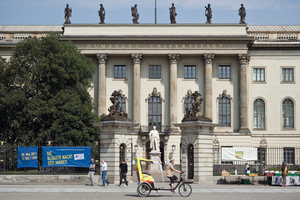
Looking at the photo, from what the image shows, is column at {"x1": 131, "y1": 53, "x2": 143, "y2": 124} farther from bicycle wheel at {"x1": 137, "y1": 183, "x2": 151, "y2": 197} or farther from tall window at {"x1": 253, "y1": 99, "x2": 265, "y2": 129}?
bicycle wheel at {"x1": 137, "y1": 183, "x2": 151, "y2": 197}

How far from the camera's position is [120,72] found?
205 feet

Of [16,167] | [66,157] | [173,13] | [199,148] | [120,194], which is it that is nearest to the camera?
[120,194]

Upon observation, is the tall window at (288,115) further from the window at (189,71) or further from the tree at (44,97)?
the tree at (44,97)

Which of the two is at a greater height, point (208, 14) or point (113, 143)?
point (208, 14)

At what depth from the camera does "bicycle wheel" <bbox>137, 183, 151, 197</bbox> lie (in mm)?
23500

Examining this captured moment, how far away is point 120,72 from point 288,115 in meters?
21.7

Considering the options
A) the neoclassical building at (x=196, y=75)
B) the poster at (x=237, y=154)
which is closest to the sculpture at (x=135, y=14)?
the neoclassical building at (x=196, y=75)

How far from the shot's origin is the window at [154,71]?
204 feet

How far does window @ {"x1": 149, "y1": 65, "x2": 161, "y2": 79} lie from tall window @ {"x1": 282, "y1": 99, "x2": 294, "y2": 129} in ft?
52.9

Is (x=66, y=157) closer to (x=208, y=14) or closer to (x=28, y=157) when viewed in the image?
(x=28, y=157)

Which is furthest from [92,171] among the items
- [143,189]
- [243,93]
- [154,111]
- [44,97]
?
[243,93]

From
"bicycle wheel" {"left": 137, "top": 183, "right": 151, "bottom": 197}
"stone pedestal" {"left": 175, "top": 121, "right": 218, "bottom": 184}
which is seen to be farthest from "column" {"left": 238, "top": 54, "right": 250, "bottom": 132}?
"bicycle wheel" {"left": 137, "top": 183, "right": 151, "bottom": 197}

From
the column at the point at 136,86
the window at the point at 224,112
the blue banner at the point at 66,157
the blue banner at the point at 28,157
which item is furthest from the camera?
the window at the point at 224,112

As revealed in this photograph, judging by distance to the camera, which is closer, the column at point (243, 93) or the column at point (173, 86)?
the column at point (243, 93)
